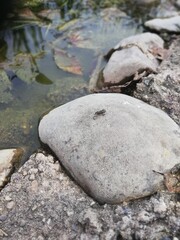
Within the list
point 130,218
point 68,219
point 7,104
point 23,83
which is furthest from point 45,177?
point 23,83

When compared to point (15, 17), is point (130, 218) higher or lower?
lower

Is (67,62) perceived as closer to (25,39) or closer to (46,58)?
(46,58)

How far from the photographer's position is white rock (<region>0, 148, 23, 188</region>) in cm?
257

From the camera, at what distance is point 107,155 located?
242 centimetres

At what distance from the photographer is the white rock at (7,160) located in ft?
8.44

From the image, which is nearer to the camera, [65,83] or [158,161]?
[158,161]

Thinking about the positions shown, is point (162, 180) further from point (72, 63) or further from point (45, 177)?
point (72, 63)

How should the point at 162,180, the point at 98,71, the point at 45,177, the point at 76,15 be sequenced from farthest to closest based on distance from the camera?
the point at 76,15
the point at 98,71
the point at 45,177
the point at 162,180

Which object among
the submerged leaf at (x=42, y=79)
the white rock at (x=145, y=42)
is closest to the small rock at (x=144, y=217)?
the submerged leaf at (x=42, y=79)

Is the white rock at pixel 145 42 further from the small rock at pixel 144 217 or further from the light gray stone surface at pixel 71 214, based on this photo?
the small rock at pixel 144 217

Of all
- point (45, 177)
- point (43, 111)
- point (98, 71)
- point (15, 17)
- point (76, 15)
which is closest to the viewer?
point (45, 177)

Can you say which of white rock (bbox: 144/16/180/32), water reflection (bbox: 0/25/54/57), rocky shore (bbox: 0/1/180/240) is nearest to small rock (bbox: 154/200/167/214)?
rocky shore (bbox: 0/1/180/240)

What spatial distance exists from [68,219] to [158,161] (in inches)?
29.0

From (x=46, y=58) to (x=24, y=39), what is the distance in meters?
0.47
